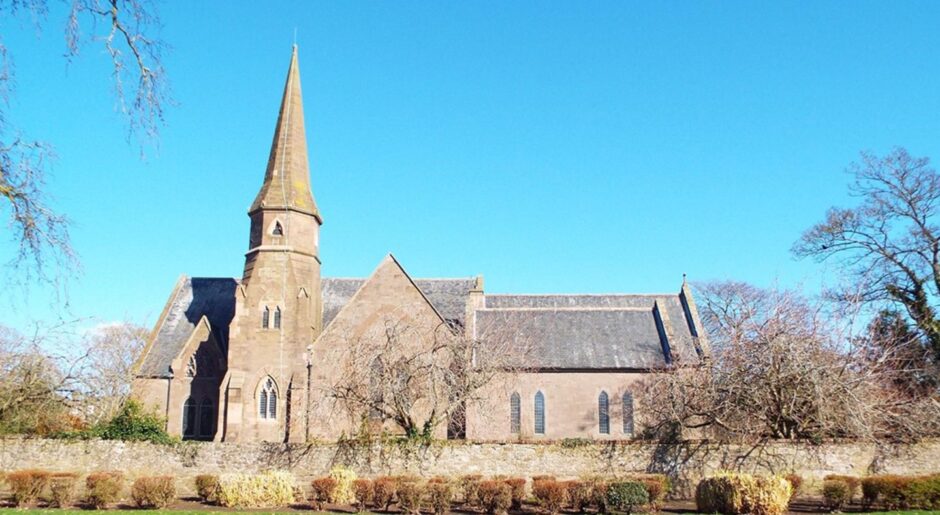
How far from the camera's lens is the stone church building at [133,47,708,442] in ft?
126

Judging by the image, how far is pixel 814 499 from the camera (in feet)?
79.6

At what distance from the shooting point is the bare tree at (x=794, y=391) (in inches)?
1041

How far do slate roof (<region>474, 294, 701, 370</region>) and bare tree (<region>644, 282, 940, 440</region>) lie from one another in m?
9.88

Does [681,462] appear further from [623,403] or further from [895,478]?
[623,403]

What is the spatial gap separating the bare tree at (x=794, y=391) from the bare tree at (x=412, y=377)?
8265 millimetres

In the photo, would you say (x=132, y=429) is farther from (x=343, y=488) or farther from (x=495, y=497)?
(x=495, y=497)

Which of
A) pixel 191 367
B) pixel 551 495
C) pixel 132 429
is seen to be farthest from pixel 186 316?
pixel 551 495

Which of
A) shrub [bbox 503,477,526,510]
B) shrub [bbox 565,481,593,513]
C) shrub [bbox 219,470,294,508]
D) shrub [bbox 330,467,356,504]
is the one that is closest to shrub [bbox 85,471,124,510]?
shrub [bbox 219,470,294,508]

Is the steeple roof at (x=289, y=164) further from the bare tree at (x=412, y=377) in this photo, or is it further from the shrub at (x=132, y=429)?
the shrub at (x=132, y=429)

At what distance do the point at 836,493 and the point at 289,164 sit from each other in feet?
106

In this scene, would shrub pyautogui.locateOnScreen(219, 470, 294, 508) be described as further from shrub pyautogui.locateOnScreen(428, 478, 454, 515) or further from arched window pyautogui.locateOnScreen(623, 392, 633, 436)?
arched window pyautogui.locateOnScreen(623, 392, 633, 436)

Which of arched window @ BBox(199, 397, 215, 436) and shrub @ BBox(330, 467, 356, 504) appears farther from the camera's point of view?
arched window @ BBox(199, 397, 215, 436)

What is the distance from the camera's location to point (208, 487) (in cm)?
2323

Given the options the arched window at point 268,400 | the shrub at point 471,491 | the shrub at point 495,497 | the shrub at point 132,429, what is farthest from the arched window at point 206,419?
the shrub at point 495,497
